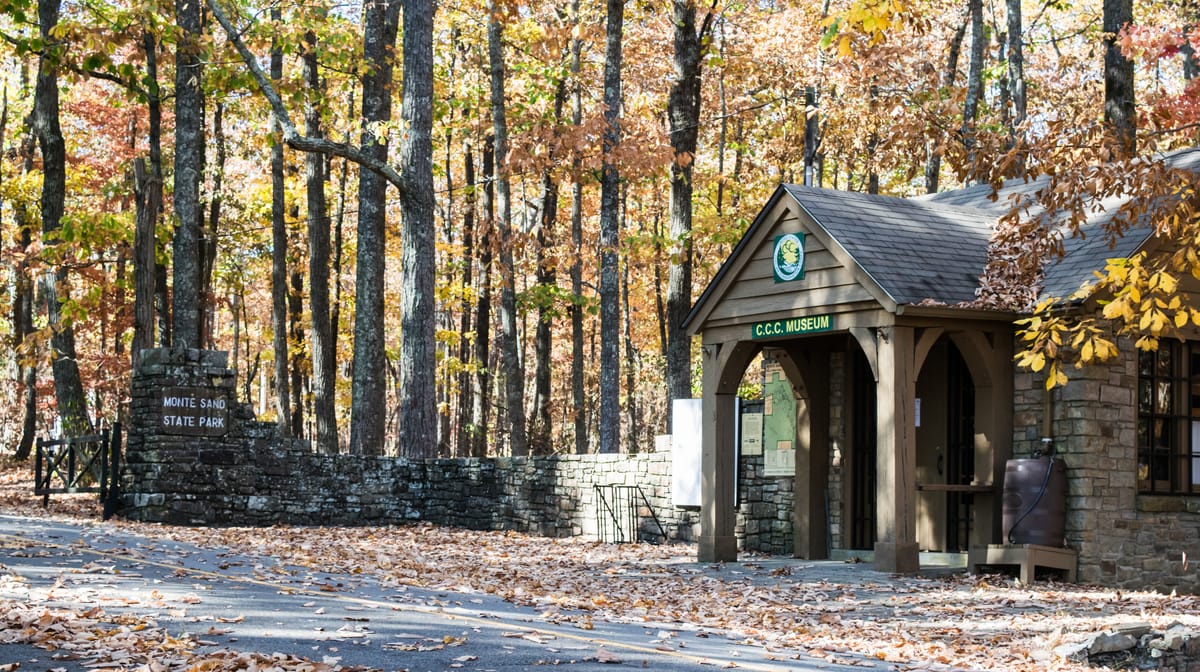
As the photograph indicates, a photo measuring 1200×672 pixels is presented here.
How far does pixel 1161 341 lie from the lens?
14.6m

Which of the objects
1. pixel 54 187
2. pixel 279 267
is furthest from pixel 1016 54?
pixel 54 187

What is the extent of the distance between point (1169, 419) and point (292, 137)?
1244 centimetres

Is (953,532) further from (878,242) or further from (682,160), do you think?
(682,160)

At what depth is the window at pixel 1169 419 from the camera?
14.4 meters

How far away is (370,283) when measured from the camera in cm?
2258

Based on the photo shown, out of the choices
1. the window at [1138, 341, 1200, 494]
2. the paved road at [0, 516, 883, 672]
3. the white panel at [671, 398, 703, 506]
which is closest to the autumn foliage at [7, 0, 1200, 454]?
the window at [1138, 341, 1200, 494]

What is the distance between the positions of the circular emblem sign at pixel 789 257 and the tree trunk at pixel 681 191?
21.1ft

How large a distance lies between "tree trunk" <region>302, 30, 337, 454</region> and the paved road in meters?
13.8

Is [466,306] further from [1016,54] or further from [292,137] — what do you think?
[292,137]

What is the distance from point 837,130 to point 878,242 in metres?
17.1

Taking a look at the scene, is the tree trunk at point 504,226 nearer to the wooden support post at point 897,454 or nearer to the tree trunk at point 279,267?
the tree trunk at point 279,267

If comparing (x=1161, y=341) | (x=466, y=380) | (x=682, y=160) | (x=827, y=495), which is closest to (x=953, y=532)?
(x=827, y=495)

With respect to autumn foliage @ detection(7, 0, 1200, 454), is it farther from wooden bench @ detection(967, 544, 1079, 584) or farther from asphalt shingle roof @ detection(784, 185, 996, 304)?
wooden bench @ detection(967, 544, 1079, 584)

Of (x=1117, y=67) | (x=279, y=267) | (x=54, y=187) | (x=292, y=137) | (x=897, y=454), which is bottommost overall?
(x=897, y=454)
